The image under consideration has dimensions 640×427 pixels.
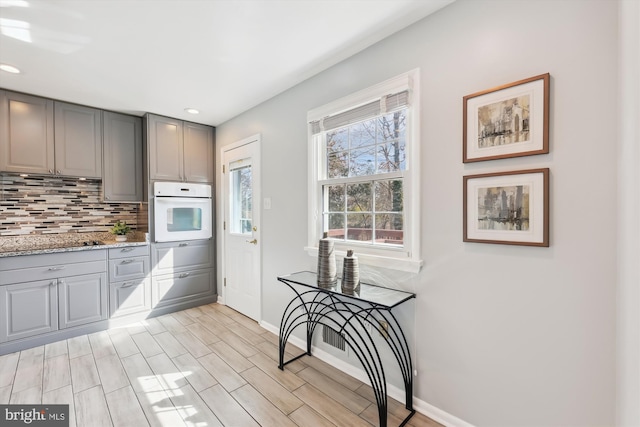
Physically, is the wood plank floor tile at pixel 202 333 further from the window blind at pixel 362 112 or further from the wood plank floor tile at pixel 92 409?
the window blind at pixel 362 112

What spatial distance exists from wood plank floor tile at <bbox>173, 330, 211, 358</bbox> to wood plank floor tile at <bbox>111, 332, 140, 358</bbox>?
370 mm

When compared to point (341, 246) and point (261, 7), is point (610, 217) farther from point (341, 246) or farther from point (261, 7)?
point (261, 7)

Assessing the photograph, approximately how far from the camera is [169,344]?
2688 millimetres

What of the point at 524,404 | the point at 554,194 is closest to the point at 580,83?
the point at 554,194

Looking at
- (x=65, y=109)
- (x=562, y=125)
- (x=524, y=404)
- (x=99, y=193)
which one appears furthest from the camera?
(x=99, y=193)

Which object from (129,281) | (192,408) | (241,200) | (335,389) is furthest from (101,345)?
(335,389)

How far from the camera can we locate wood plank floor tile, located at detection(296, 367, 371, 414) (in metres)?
1.84

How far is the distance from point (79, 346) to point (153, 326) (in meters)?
0.63

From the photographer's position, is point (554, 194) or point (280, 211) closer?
point (554, 194)

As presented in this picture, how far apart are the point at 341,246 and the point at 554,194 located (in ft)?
4.47

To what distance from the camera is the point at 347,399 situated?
1900 millimetres

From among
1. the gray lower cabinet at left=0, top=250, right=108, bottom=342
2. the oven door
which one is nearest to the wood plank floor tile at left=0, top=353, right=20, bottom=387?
the gray lower cabinet at left=0, top=250, right=108, bottom=342

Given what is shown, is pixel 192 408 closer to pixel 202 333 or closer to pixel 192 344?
pixel 192 344

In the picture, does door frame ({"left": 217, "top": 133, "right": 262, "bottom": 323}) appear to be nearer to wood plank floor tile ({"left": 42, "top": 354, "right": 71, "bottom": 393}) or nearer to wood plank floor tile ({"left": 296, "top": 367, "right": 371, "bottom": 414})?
wood plank floor tile ({"left": 296, "top": 367, "right": 371, "bottom": 414})
